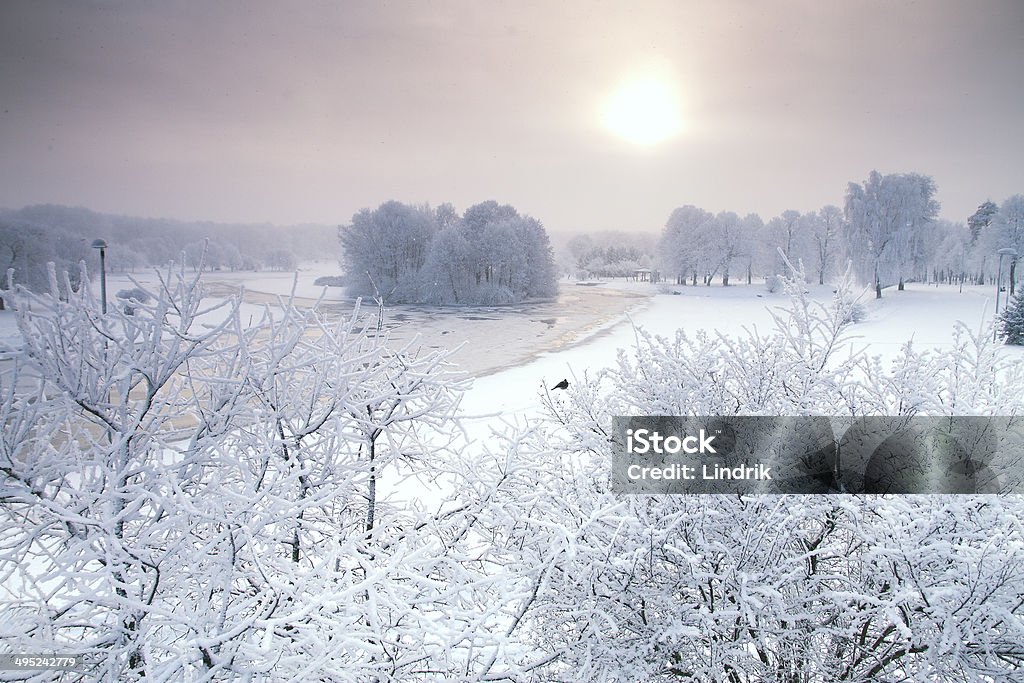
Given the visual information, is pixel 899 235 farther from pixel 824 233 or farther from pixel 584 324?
pixel 584 324

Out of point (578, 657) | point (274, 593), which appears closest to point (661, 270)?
point (578, 657)

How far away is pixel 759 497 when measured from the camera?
2.88 metres

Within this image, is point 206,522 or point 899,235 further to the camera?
point 899,235

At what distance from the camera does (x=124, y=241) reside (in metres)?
8.02

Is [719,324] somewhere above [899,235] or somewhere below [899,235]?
below

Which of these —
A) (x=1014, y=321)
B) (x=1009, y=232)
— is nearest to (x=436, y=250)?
(x=1014, y=321)

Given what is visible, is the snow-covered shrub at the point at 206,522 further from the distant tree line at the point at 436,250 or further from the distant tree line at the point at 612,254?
the distant tree line at the point at 612,254

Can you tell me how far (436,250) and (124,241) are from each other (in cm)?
534

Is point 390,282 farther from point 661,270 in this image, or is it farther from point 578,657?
point 578,657

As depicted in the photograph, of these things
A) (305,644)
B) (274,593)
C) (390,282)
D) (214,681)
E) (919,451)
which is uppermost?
(390,282)

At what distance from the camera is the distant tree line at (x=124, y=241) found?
686 centimetres

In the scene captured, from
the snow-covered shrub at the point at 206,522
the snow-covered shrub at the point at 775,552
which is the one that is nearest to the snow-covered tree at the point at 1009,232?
the snow-covered shrub at the point at 775,552

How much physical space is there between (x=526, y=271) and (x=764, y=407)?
9.35m

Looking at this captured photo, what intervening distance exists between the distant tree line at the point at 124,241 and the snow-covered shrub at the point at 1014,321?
1412 centimetres
